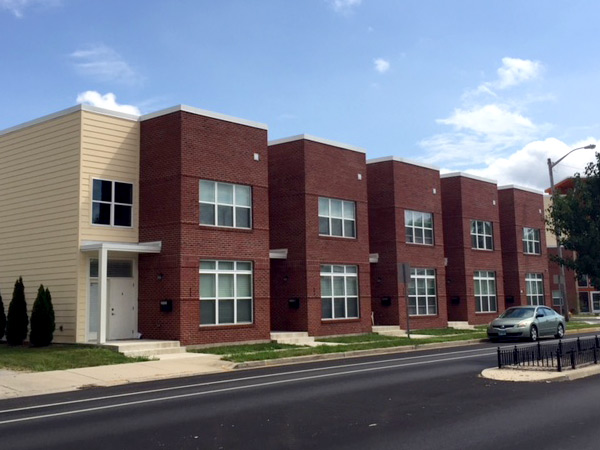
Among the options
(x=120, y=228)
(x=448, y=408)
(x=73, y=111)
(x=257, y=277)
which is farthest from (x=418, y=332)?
(x=448, y=408)

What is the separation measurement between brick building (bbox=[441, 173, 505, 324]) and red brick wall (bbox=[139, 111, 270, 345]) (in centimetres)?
1595

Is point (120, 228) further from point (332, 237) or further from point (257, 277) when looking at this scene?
point (332, 237)

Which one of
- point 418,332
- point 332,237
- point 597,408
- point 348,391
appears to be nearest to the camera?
point 597,408

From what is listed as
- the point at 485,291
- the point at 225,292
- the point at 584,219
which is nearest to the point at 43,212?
the point at 225,292

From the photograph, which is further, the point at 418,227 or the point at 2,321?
the point at 418,227

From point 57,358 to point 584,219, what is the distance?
1673 centimetres

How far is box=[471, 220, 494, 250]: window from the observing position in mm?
38656

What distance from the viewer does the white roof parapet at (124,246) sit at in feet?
70.9

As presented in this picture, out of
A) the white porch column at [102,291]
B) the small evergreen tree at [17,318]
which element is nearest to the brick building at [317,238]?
the white porch column at [102,291]

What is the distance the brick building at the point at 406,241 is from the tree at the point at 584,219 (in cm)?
1111

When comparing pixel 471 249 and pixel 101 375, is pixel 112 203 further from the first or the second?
pixel 471 249

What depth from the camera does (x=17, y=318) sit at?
22.5 m

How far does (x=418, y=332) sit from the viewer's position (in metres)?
31.2

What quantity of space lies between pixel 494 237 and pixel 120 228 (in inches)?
960
